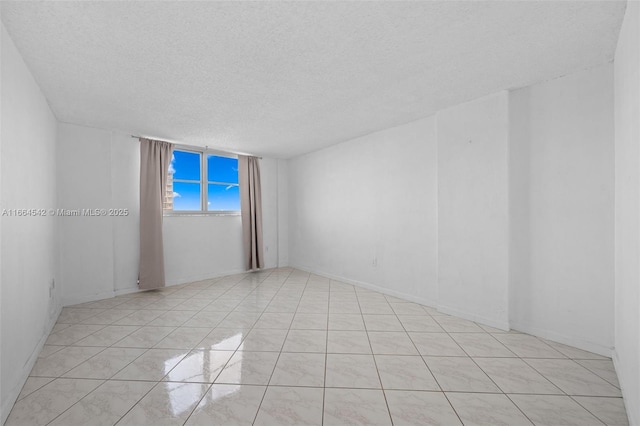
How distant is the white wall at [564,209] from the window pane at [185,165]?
466 cm

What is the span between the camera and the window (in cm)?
452

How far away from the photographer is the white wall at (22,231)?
1641 millimetres

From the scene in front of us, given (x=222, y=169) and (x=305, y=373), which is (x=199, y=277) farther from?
(x=305, y=373)

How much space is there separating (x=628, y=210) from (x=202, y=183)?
202 inches

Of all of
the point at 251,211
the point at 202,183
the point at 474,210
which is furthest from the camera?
the point at 251,211

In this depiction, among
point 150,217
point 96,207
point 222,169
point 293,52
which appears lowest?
point 150,217

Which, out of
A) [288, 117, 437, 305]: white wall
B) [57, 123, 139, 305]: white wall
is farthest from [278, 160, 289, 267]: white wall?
[57, 123, 139, 305]: white wall

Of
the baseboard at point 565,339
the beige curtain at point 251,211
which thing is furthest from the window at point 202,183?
the baseboard at point 565,339

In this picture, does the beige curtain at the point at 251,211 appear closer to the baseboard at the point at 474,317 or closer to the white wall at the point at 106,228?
the white wall at the point at 106,228

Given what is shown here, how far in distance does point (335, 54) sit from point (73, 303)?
431 cm

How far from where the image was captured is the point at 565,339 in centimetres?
236

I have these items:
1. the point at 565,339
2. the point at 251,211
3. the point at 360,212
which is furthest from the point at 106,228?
the point at 565,339

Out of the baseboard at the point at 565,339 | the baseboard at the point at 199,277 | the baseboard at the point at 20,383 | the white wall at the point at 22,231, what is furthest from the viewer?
the baseboard at the point at 199,277

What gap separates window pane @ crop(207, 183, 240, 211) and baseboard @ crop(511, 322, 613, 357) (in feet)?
15.2
